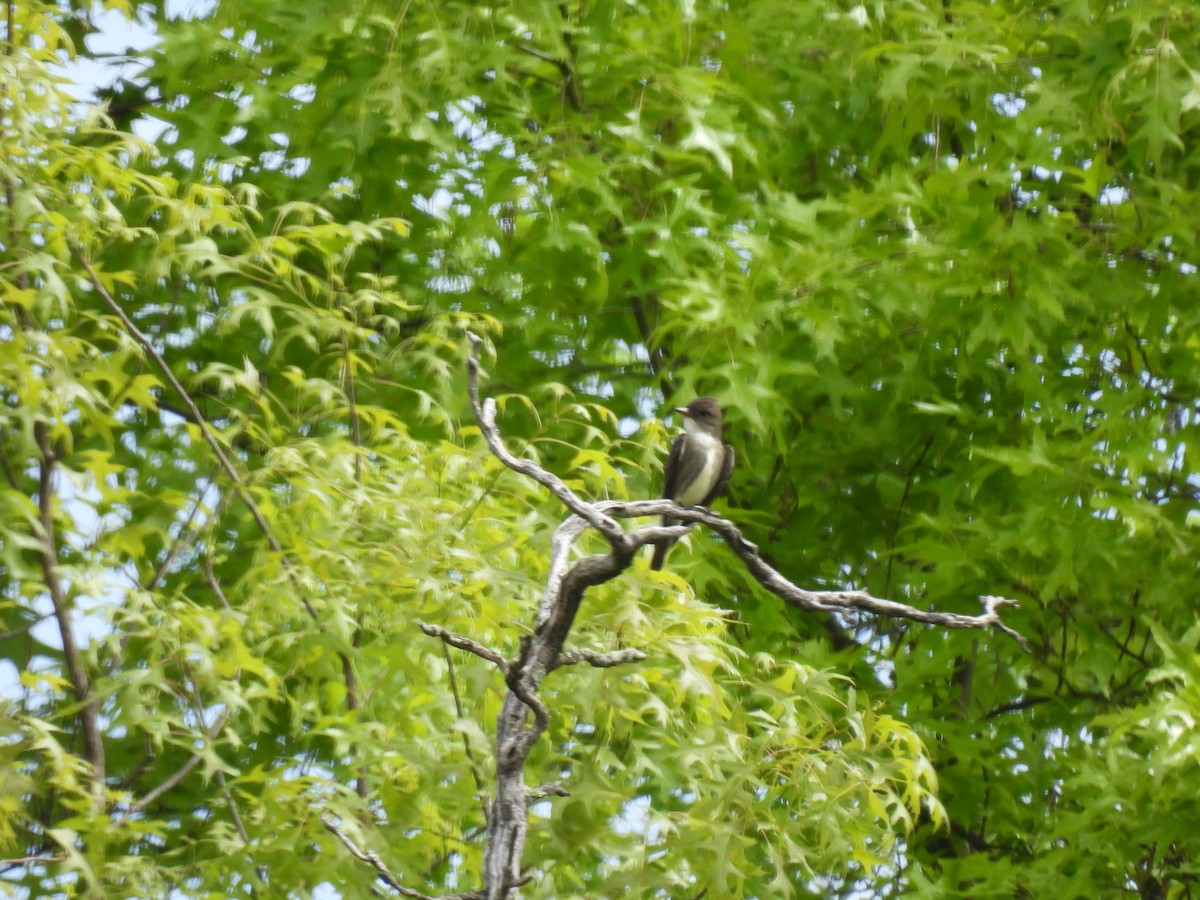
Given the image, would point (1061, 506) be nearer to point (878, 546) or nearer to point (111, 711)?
point (878, 546)

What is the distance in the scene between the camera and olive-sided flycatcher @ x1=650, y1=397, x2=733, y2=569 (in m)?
5.97

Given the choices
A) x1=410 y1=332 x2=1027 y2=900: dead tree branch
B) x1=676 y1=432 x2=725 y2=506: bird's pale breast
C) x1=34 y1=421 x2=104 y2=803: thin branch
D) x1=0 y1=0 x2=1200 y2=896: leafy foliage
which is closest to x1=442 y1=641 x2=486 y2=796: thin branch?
x1=0 y1=0 x2=1200 y2=896: leafy foliage

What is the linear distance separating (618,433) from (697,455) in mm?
463

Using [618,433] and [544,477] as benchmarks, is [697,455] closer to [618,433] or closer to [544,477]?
[618,433]

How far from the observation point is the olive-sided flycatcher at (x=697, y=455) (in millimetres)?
5969

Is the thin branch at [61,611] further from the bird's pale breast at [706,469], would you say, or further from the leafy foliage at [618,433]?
the bird's pale breast at [706,469]

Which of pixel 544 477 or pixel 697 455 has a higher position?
pixel 697 455

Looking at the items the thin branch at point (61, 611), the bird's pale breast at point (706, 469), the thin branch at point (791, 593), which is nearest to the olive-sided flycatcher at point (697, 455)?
the bird's pale breast at point (706, 469)

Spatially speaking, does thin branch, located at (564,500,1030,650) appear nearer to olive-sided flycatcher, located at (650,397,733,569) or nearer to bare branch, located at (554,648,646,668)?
bare branch, located at (554,648,646,668)

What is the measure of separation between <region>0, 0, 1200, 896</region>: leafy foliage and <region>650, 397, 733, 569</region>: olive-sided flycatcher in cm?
19

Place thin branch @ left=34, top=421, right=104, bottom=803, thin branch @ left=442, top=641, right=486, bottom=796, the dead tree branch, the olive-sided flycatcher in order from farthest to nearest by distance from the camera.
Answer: the olive-sided flycatcher, thin branch @ left=34, top=421, right=104, bottom=803, thin branch @ left=442, top=641, right=486, bottom=796, the dead tree branch

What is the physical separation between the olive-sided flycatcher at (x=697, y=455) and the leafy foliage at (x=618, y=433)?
190 mm

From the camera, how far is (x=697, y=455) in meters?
6.00

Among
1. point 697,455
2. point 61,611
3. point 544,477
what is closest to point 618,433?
point 697,455
